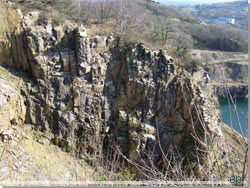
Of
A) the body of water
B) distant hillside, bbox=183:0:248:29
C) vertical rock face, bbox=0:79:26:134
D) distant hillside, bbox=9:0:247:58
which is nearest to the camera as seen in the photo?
the body of water

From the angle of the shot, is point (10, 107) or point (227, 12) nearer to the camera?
point (10, 107)

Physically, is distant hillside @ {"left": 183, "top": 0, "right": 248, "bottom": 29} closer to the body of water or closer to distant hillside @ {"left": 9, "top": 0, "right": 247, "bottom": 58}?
the body of water

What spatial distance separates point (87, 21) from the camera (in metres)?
11.3

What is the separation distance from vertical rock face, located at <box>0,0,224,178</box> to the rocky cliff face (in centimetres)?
4

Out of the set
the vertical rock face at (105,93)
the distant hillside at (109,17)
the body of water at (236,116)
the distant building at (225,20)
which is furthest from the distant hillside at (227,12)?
the vertical rock face at (105,93)

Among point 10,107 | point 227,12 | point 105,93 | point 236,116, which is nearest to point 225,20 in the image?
point 227,12

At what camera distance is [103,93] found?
10086mm

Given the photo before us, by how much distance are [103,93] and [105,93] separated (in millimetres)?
83

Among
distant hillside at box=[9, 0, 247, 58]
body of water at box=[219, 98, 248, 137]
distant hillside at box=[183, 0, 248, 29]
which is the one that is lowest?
body of water at box=[219, 98, 248, 137]

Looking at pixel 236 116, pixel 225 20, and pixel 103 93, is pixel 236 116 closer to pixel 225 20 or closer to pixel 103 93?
pixel 103 93

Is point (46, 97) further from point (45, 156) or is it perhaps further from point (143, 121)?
point (143, 121)

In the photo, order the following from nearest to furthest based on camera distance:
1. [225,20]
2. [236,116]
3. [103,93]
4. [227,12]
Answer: [236,116] < [103,93] < [225,20] < [227,12]

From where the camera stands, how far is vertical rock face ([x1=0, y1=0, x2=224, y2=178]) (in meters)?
9.45

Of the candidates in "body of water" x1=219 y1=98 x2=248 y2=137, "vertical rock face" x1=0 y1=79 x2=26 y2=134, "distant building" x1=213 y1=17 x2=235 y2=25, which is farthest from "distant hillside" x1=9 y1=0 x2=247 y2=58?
"distant building" x1=213 y1=17 x2=235 y2=25
